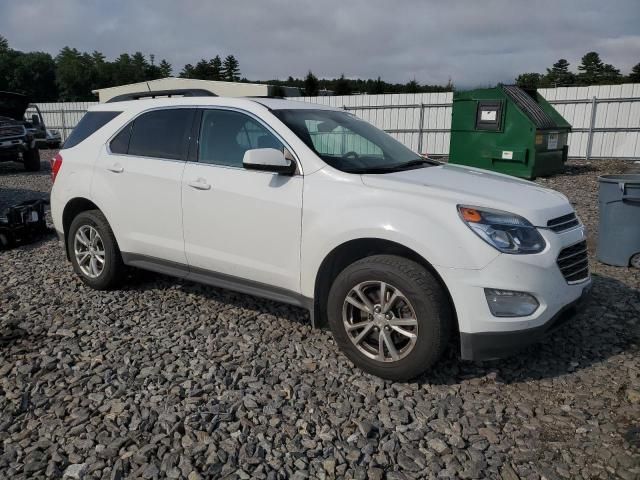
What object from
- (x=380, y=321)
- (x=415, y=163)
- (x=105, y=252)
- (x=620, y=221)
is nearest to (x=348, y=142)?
(x=415, y=163)

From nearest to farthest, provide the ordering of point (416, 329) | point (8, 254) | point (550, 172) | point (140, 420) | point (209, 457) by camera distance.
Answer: point (209, 457) → point (140, 420) → point (416, 329) → point (8, 254) → point (550, 172)

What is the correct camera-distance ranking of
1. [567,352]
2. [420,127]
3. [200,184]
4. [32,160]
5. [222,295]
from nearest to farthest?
[567,352] → [200,184] → [222,295] → [32,160] → [420,127]

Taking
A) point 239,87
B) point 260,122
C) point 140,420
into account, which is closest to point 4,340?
point 140,420

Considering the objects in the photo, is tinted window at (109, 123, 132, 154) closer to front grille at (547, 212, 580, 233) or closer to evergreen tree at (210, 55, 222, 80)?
front grille at (547, 212, 580, 233)

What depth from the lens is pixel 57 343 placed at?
387cm

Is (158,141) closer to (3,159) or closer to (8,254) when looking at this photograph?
(8,254)

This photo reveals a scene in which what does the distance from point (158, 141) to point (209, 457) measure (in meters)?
2.76

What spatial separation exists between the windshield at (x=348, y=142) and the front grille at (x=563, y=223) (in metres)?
1.15

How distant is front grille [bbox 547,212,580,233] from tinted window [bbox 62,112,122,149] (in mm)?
3816

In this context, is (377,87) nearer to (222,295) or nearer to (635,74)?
(635,74)

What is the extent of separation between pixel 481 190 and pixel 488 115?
9308 millimetres

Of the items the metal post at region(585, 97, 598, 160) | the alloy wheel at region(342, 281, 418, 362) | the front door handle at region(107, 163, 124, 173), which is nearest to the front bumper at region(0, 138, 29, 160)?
the front door handle at region(107, 163, 124, 173)

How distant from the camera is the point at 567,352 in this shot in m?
3.73

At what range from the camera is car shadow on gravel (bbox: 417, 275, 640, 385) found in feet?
11.3
